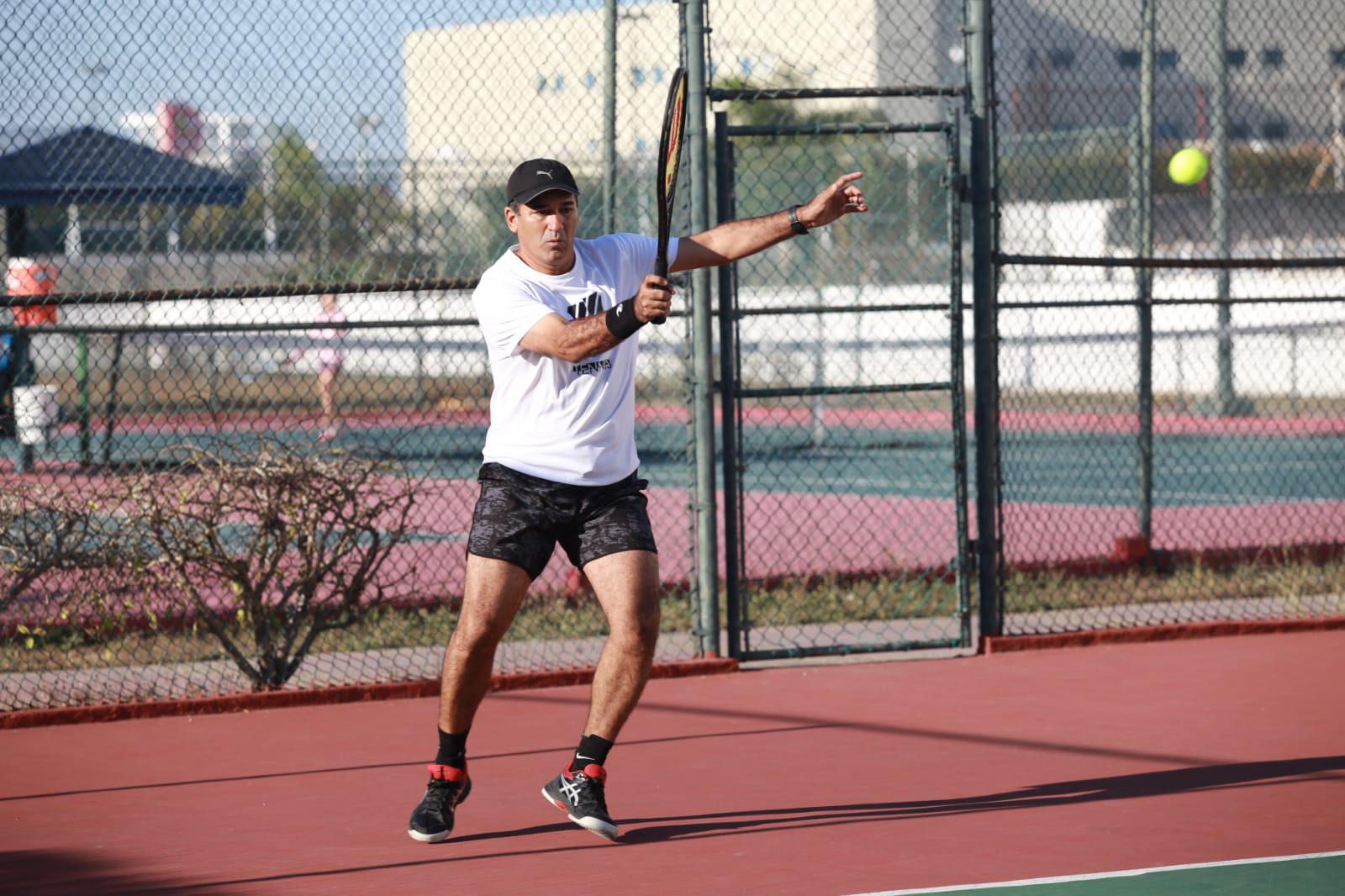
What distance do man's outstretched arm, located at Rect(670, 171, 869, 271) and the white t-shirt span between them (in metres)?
0.32

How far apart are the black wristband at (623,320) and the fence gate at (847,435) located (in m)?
2.57

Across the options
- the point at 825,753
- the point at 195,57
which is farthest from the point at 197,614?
the point at 825,753

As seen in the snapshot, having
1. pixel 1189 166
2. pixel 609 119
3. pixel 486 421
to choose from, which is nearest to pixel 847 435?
pixel 486 421

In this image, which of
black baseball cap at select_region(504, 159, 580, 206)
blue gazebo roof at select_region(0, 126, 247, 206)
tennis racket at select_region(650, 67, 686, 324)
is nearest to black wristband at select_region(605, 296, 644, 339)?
tennis racket at select_region(650, 67, 686, 324)

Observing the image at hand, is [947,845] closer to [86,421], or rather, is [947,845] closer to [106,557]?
[106,557]

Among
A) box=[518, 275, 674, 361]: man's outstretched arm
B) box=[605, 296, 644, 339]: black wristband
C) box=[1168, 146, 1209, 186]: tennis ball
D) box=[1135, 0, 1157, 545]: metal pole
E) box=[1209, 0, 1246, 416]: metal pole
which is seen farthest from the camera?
box=[1168, 146, 1209, 186]: tennis ball

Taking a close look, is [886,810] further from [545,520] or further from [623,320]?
[623,320]

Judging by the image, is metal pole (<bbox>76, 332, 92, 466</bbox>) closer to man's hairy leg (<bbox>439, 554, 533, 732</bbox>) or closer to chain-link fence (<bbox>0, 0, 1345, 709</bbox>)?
chain-link fence (<bbox>0, 0, 1345, 709</bbox>)

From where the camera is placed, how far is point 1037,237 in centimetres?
2703

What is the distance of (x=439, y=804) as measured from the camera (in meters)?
5.37

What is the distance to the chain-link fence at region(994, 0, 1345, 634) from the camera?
976cm

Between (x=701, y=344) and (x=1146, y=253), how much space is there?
3568 mm

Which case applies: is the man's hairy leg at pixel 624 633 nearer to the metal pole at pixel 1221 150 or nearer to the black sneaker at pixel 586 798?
the black sneaker at pixel 586 798

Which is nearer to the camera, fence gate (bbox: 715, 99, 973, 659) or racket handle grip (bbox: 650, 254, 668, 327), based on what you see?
racket handle grip (bbox: 650, 254, 668, 327)
